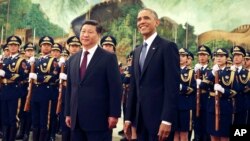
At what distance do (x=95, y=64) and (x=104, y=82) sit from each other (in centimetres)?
18

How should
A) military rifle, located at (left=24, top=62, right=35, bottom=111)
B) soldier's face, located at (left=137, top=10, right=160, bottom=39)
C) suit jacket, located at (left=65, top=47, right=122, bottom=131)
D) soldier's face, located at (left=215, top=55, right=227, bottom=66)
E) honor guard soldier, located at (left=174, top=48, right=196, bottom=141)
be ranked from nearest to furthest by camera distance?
soldier's face, located at (left=137, top=10, right=160, bottom=39)
suit jacket, located at (left=65, top=47, right=122, bottom=131)
soldier's face, located at (left=215, top=55, right=227, bottom=66)
military rifle, located at (left=24, top=62, right=35, bottom=111)
honor guard soldier, located at (left=174, top=48, right=196, bottom=141)

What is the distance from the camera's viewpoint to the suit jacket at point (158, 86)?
255cm

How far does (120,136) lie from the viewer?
6691mm

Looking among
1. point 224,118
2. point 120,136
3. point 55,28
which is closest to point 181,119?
point 224,118

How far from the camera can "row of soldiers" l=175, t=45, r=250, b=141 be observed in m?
4.68

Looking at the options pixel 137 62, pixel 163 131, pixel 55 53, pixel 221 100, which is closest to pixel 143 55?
pixel 137 62

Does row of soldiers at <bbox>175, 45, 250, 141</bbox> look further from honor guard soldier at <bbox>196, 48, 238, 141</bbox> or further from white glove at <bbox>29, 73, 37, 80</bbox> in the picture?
white glove at <bbox>29, 73, 37, 80</bbox>

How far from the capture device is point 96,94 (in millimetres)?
2965

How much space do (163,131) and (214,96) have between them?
100 inches

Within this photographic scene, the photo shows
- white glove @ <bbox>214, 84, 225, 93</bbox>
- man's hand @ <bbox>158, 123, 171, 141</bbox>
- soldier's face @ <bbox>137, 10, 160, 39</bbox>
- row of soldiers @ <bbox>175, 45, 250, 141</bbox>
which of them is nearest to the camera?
man's hand @ <bbox>158, 123, 171, 141</bbox>

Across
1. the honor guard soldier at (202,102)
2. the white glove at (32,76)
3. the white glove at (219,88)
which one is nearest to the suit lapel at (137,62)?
the white glove at (219,88)

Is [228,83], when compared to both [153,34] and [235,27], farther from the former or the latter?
[235,27]

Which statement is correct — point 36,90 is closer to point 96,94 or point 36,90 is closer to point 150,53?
point 96,94

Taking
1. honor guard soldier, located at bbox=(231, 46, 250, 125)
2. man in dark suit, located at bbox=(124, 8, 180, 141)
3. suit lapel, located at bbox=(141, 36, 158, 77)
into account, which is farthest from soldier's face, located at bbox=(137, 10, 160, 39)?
honor guard soldier, located at bbox=(231, 46, 250, 125)
